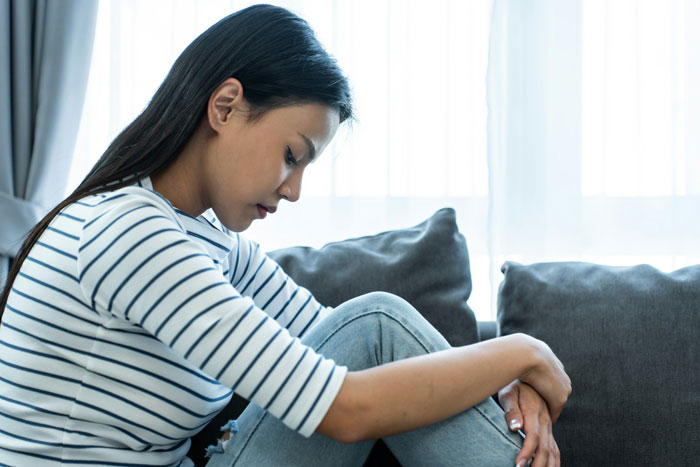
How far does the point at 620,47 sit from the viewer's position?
196 centimetres

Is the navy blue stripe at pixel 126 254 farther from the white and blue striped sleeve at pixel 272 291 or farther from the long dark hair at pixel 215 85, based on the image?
the white and blue striped sleeve at pixel 272 291

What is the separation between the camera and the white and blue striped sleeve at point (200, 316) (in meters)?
0.85

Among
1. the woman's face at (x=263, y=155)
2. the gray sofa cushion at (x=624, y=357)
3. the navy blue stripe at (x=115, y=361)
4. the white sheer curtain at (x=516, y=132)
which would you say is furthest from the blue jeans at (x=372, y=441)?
the white sheer curtain at (x=516, y=132)

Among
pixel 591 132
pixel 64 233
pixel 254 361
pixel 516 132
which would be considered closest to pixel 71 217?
pixel 64 233

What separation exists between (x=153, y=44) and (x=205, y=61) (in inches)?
43.1

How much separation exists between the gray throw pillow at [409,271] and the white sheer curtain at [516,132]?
417 mm

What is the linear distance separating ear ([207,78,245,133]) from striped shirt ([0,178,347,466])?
16 centimetres

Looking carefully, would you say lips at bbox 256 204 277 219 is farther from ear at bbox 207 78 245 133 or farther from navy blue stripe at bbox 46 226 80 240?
navy blue stripe at bbox 46 226 80 240

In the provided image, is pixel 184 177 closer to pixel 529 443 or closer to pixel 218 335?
pixel 218 335

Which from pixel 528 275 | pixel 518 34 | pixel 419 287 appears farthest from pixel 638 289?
pixel 518 34

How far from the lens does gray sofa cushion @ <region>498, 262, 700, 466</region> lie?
4.35 feet

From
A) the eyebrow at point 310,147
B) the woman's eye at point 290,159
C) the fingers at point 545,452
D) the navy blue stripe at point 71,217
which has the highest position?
the eyebrow at point 310,147

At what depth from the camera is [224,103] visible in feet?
3.47

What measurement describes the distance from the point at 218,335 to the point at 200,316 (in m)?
0.03
